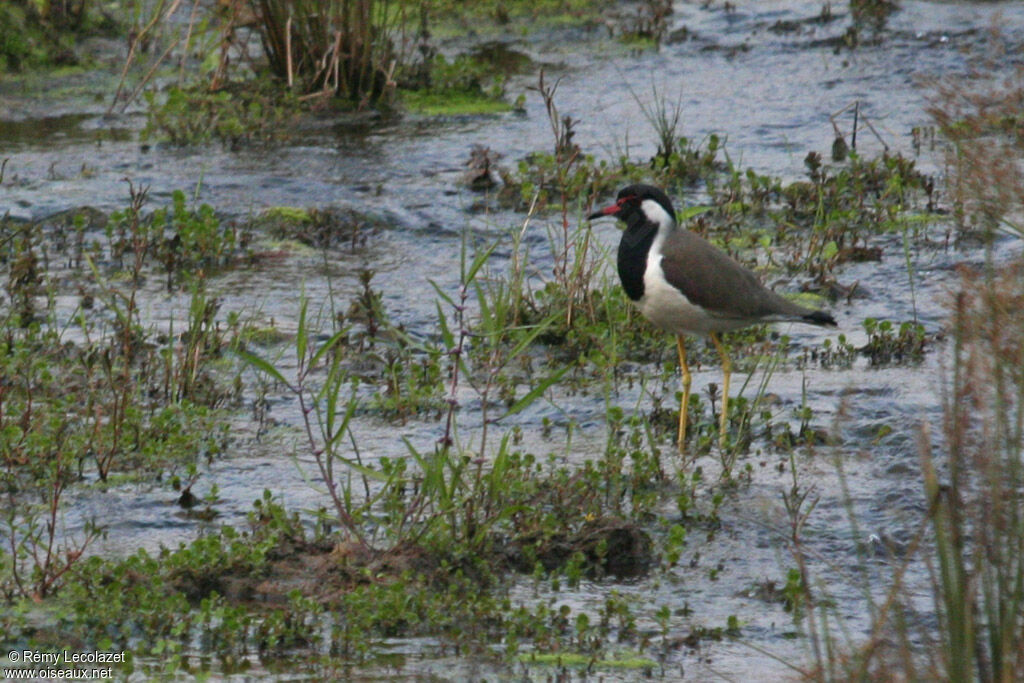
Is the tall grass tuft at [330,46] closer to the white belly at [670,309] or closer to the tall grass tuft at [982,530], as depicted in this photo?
the white belly at [670,309]

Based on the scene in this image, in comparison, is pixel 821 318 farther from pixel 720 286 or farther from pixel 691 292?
pixel 691 292

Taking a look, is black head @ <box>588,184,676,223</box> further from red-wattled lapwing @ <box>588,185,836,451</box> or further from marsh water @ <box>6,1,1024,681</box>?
marsh water @ <box>6,1,1024,681</box>

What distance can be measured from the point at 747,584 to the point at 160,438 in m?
2.50

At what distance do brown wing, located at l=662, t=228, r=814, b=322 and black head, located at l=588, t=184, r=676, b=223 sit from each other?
0.28 meters

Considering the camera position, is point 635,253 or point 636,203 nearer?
point 635,253

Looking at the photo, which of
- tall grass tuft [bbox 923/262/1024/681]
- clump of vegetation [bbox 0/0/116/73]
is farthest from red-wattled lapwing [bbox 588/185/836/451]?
clump of vegetation [bbox 0/0/116/73]

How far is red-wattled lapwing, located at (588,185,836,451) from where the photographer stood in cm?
616

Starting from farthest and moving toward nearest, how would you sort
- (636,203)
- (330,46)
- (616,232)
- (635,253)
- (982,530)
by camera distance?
(330,46), (616,232), (636,203), (635,253), (982,530)

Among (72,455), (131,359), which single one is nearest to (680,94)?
(131,359)

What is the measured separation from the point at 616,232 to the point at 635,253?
2.48 meters

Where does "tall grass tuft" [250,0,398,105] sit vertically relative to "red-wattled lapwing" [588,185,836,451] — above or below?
above

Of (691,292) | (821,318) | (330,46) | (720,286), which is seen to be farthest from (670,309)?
(330,46)

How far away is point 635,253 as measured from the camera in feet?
21.2

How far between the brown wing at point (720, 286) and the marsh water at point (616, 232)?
47 cm
